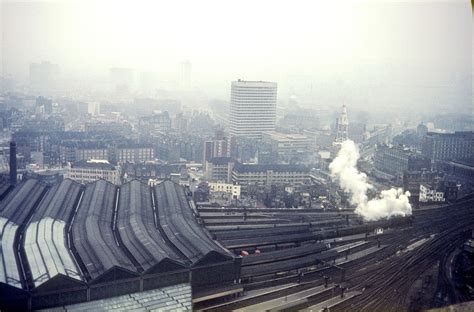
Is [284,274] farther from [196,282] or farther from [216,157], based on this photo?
[216,157]

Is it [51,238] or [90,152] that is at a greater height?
[90,152]

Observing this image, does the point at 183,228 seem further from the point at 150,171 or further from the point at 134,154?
the point at 134,154

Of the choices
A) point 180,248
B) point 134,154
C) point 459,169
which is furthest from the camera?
point 134,154

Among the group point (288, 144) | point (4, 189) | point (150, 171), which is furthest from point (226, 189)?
point (4, 189)

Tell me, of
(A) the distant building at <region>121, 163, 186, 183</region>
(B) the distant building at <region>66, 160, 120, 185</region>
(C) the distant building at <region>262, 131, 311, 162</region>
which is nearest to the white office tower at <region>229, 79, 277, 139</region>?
(C) the distant building at <region>262, 131, 311, 162</region>

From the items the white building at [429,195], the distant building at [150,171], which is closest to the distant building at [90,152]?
the distant building at [150,171]

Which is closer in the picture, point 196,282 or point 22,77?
point 196,282

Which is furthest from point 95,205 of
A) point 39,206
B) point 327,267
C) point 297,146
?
point 297,146

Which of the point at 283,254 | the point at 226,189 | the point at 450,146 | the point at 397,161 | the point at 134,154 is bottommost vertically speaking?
the point at 283,254
